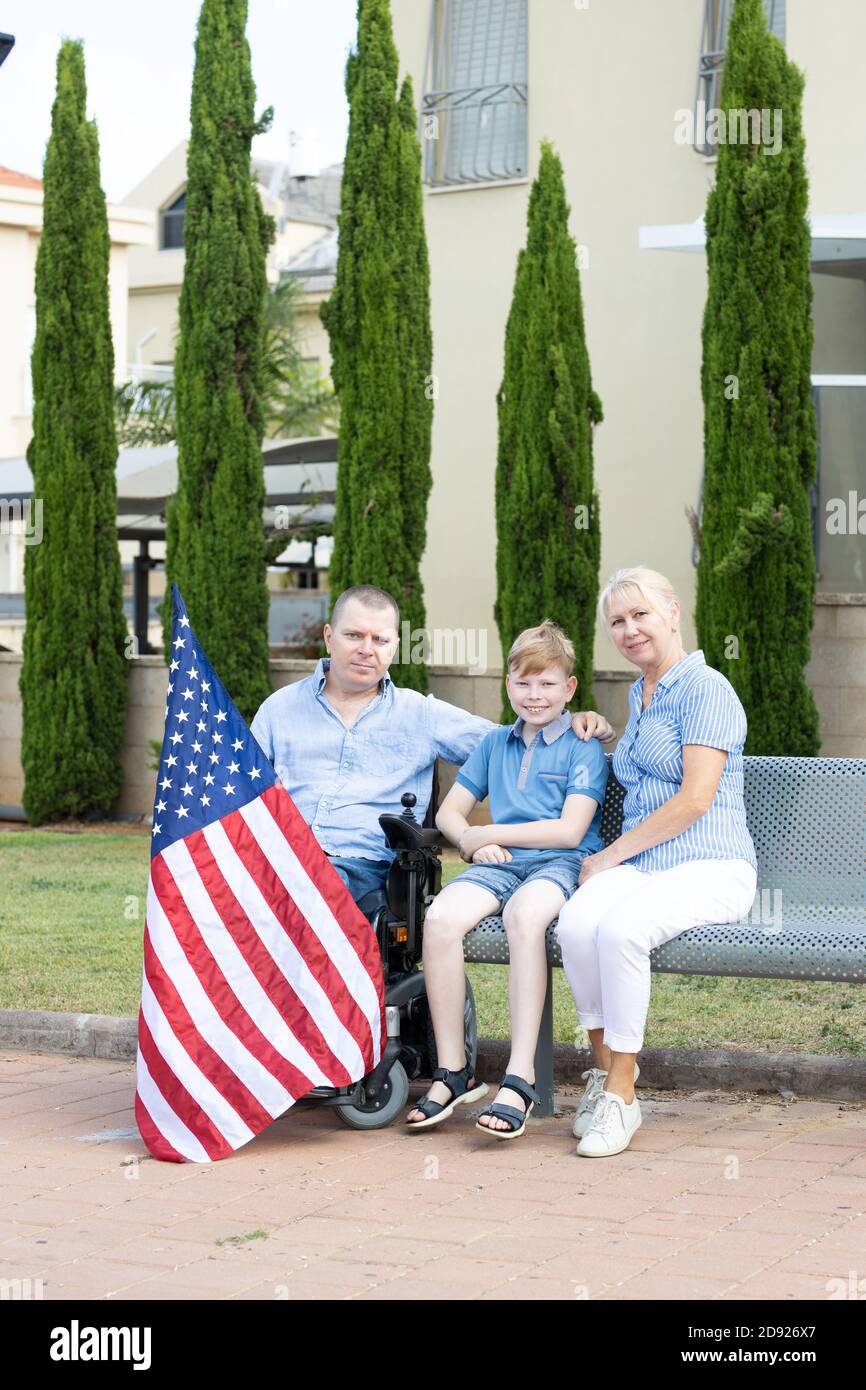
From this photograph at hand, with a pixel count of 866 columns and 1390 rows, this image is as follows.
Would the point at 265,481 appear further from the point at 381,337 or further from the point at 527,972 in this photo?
the point at 527,972

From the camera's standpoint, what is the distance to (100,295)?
1484 cm

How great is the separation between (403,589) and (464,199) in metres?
4.72

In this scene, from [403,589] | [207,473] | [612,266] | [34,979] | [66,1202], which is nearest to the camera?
[66,1202]

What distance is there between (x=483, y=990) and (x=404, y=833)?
6.89ft

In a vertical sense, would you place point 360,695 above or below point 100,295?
below

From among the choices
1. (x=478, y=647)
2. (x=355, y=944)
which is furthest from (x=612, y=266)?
(x=355, y=944)

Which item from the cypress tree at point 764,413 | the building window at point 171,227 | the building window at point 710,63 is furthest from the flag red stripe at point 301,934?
the building window at point 171,227

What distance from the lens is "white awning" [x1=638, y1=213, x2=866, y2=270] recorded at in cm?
1220

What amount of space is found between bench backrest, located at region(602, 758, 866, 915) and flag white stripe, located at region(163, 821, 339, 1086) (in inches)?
58.3

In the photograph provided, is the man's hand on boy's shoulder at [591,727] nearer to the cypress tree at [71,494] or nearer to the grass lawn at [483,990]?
the grass lawn at [483,990]

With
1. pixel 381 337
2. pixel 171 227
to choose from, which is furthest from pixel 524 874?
pixel 171 227

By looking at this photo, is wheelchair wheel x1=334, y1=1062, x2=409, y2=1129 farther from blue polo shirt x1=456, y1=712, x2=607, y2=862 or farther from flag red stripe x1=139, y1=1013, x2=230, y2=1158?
blue polo shirt x1=456, y1=712, x2=607, y2=862

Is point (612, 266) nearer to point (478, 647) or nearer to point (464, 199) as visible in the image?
point (464, 199)

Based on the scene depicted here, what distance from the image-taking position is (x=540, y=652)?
18.3 feet
